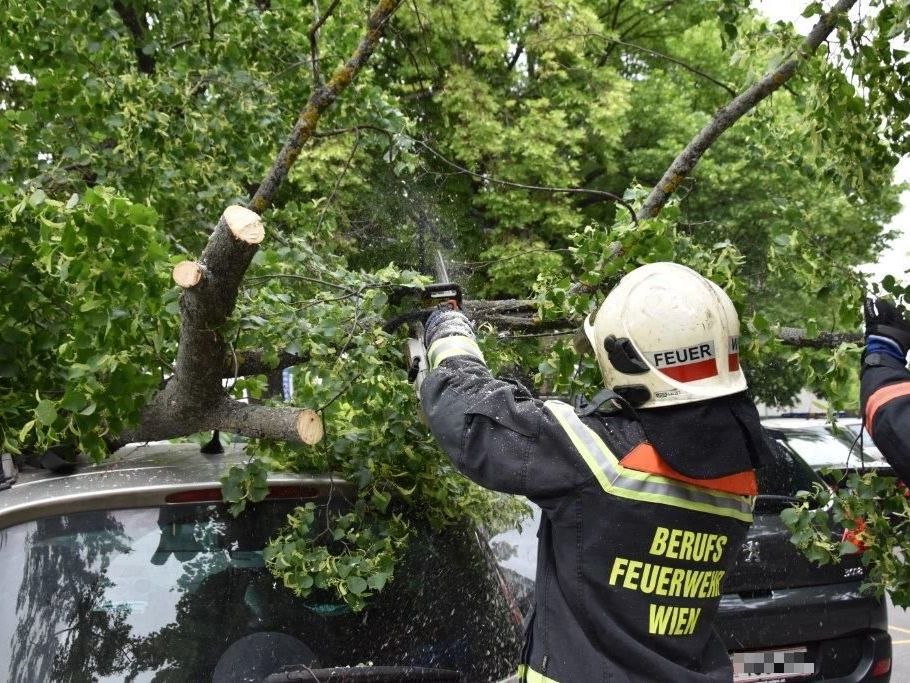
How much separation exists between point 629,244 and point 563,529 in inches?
49.4

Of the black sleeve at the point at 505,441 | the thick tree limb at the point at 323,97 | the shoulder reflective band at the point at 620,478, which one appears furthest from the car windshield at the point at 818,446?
the black sleeve at the point at 505,441

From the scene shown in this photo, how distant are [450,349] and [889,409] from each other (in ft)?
4.18

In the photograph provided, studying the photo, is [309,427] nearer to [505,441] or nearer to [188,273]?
[188,273]

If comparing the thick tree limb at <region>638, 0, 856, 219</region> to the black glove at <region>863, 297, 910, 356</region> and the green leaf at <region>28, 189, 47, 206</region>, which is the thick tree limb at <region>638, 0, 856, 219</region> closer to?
the black glove at <region>863, 297, 910, 356</region>

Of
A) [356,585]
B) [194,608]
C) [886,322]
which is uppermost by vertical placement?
[886,322]

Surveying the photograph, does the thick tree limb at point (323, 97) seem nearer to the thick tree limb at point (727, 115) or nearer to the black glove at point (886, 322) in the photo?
the thick tree limb at point (727, 115)

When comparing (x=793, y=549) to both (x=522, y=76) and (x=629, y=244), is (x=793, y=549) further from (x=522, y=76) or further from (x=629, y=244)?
(x=522, y=76)

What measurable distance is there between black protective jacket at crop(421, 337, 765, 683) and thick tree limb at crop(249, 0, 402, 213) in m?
1.68

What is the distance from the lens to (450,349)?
7.96ft

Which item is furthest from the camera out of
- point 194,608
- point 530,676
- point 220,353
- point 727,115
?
point 727,115

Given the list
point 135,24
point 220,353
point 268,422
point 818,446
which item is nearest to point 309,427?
point 268,422

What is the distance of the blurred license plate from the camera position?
13.3 feet

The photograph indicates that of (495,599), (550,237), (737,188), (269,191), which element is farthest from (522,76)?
(495,599)

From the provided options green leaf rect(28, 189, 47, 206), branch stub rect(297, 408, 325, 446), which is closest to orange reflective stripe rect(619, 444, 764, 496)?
branch stub rect(297, 408, 325, 446)
